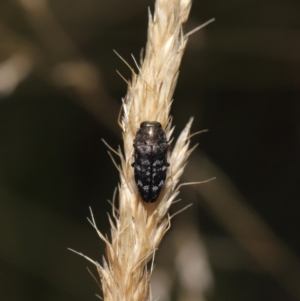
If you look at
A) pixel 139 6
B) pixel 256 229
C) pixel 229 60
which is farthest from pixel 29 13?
pixel 256 229

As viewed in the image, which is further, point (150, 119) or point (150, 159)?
point (150, 159)

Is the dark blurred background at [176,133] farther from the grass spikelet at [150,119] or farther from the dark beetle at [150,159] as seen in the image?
the grass spikelet at [150,119]

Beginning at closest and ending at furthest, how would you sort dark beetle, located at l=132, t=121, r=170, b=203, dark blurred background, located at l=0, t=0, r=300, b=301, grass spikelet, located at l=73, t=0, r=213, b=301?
grass spikelet, located at l=73, t=0, r=213, b=301
dark beetle, located at l=132, t=121, r=170, b=203
dark blurred background, located at l=0, t=0, r=300, b=301

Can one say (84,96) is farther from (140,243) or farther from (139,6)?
(140,243)

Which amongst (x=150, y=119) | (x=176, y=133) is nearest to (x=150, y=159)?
(x=150, y=119)

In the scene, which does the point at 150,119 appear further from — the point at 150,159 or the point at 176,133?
the point at 176,133

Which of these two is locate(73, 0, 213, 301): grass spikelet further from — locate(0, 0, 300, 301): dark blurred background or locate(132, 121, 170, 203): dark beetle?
locate(0, 0, 300, 301): dark blurred background

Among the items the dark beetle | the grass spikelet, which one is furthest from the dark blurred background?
the grass spikelet

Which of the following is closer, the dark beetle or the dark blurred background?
the dark beetle
